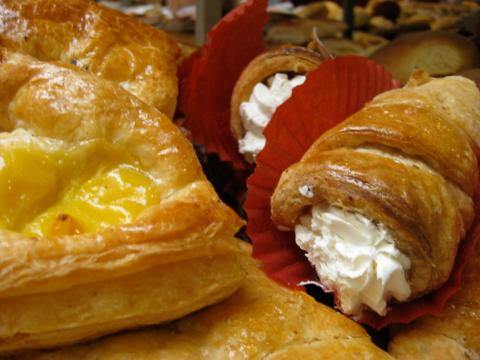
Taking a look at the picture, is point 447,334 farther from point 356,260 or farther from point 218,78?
point 218,78

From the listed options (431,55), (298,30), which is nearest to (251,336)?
(431,55)

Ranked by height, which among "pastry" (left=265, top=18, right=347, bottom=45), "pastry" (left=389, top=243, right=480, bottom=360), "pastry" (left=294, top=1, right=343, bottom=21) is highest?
"pastry" (left=265, top=18, right=347, bottom=45)

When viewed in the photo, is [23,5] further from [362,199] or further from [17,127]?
[362,199]

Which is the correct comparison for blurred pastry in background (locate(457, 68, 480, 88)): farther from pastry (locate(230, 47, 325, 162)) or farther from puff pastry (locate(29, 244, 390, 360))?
puff pastry (locate(29, 244, 390, 360))

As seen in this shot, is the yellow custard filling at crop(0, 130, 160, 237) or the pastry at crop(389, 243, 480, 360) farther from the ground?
the yellow custard filling at crop(0, 130, 160, 237)

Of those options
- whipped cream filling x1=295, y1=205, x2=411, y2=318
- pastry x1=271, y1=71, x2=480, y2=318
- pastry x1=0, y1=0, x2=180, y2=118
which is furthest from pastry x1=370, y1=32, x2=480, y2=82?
whipped cream filling x1=295, y1=205, x2=411, y2=318

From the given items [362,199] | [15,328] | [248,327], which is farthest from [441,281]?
[15,328]
